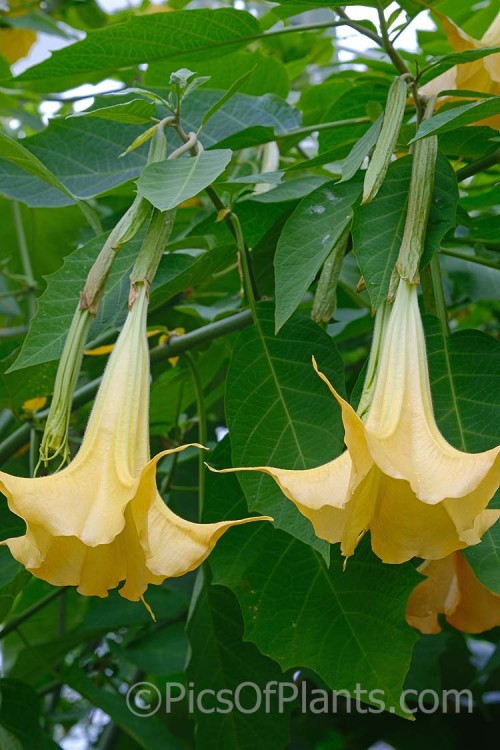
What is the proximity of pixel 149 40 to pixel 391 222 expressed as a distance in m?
0.38

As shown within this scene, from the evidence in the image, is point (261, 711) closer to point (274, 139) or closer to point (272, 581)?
point (272, 581)

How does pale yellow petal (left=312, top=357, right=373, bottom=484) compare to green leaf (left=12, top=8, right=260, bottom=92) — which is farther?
green leaf (left=12, top=8, right=260, bottom=92)

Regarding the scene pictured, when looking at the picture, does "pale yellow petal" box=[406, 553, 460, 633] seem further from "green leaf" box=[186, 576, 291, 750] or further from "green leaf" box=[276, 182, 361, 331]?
"green leaf" box=[276, 182, 361, 331]

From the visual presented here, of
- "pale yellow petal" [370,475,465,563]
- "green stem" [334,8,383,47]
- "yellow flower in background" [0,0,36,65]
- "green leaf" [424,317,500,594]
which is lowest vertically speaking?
"pale yellow petal" [370,475,465,563]

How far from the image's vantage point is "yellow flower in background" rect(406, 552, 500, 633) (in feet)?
3.05

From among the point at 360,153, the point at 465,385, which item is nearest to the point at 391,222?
the point at 360,153

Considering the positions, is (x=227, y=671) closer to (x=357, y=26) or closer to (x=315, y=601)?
(x=315, y=601)

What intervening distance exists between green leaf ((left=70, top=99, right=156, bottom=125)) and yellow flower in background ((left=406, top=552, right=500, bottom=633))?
52cm

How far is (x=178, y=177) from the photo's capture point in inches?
28.6

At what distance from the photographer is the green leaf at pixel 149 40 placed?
3.09 ft

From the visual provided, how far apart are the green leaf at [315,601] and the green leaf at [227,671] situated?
18cm

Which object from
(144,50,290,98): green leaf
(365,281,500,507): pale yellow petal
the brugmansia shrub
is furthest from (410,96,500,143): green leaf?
(144,50,290,98): green leaf

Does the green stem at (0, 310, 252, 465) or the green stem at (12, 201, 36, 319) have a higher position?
the green stem at (12, 201, 36, 319)

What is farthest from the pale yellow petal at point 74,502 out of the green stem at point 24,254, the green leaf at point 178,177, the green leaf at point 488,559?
the green stem at point 24,254
